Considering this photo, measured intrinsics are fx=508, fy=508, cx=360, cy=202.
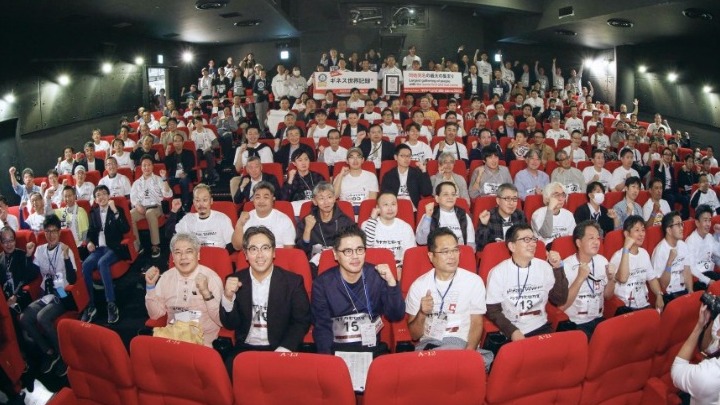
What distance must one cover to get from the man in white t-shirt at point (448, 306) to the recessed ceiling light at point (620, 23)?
34.1ft

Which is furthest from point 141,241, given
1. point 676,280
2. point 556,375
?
point 676,280

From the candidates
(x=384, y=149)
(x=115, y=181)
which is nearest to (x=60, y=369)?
(x=115, y=181)

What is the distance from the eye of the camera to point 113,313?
15.0 ft

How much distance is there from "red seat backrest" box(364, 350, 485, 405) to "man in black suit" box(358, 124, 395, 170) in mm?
4797

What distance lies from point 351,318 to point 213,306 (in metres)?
0.87

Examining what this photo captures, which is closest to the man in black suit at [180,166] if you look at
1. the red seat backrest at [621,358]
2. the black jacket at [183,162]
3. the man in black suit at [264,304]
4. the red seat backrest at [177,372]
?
the black jacket at [183,162]

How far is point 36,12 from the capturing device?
758 cm

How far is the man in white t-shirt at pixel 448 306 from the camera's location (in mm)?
3031

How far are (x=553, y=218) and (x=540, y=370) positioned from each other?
255cm

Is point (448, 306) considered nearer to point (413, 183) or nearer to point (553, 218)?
point (553, 218)

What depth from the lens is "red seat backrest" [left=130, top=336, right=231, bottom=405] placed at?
229cm

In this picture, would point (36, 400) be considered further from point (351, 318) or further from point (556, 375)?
point (556, 375)

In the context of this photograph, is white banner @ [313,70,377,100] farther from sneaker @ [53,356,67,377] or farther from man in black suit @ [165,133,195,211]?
sneaker @ [53,356,67,377]

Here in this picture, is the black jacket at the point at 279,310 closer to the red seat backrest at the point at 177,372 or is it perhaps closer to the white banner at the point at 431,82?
the red seat backrest at the point at 177,372
